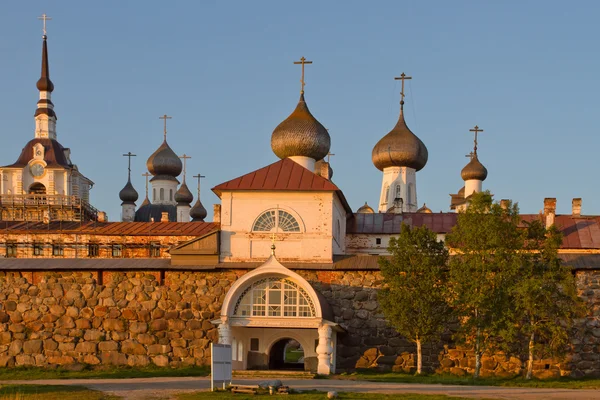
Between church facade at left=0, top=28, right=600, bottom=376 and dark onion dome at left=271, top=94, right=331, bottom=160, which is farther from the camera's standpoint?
dark onion dome at left=271, top=94, right=331, bottom=160

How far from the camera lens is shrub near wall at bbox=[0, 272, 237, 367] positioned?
3148cm

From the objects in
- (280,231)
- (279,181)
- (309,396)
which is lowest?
(309,396)

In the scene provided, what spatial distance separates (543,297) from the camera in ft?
94.0

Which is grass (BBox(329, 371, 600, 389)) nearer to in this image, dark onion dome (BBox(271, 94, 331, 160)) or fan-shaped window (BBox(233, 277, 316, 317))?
fan-shaped window (BBox(233, 277, 316, 317))

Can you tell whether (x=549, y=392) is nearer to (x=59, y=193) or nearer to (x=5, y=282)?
(x=5, y=282)

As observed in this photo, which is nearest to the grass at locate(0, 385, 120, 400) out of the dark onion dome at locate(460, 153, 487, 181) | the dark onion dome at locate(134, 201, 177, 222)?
the dark onion dome at locate(460, 153, 487, 181)

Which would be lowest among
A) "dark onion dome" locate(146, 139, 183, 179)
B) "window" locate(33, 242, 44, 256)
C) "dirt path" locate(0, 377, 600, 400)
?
"dirt path" locate(0, 377, 600, 400)

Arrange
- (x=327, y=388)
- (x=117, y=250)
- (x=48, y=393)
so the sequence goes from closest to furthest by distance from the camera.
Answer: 1. (x=48, y=393)
2. (x=327, y=388)
3. (x=117, y=250)

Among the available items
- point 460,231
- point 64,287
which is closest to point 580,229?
point 460,231

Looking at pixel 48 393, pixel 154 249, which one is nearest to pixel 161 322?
pixel 48 393

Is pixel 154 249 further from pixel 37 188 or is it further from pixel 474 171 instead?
pixel 37 188

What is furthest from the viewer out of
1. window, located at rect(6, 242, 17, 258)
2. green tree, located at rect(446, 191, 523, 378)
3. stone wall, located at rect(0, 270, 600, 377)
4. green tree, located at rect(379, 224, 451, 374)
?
window, located at rect(6, 242, 17, 258)

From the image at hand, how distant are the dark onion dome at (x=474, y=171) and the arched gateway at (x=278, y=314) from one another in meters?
31.5

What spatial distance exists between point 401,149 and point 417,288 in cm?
2631
